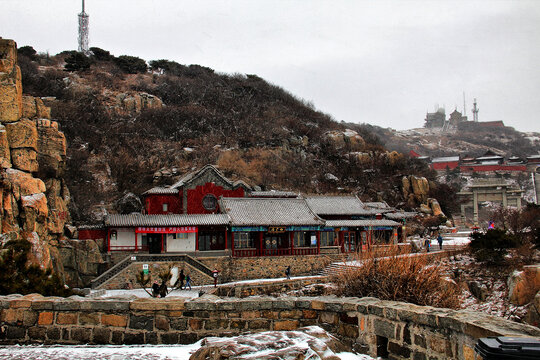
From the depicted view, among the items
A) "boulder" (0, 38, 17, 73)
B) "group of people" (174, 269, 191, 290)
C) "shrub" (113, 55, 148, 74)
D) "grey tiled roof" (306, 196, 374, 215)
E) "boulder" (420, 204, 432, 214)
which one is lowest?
"group of people" (174, 269, 191, 290)

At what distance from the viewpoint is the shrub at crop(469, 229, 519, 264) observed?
23719 millimetres

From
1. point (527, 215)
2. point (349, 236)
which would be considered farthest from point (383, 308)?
point (527, 215)

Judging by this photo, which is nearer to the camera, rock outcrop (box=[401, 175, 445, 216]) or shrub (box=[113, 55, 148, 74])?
rock outcrop (box=[401, 175, 445, 216])

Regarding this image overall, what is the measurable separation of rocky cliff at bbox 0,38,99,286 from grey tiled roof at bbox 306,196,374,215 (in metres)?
18.2

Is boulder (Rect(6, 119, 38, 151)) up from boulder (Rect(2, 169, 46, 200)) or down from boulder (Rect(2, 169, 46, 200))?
up

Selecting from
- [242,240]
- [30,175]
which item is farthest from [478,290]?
[30,175]

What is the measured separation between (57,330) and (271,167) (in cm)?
4555

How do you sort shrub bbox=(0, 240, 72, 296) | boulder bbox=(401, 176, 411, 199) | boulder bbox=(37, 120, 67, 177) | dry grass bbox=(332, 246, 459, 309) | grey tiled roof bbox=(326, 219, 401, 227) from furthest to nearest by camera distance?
boulder bbox=(401, 176, 411, 199), grey tiled roof bbox=(326, 219, 401, 227), boulder bbox=(37, 120, 67, 177), shrub bbox=(0, 240, 72, 296), dry grass bbox=(332, 246, 459, 309)

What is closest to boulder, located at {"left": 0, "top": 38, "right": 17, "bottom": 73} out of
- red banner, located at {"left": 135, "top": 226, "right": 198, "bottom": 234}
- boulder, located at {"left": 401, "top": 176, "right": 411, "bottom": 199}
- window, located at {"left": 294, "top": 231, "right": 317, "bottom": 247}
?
red banner, located at {"left": 135, "top": 226, "right": 198, "bottom": 234}

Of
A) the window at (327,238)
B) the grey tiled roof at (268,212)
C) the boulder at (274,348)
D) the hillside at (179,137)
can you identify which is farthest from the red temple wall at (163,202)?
the boulder at (274,348)

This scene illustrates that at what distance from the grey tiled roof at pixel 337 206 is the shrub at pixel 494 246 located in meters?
10.7

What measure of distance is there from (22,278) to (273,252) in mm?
19296

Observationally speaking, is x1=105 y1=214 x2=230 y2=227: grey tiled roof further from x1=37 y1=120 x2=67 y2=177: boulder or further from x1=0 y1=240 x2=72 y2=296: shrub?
x1=0 y1=240 x2=72 y2=296: shrub

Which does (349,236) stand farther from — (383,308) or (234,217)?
(383,308)
